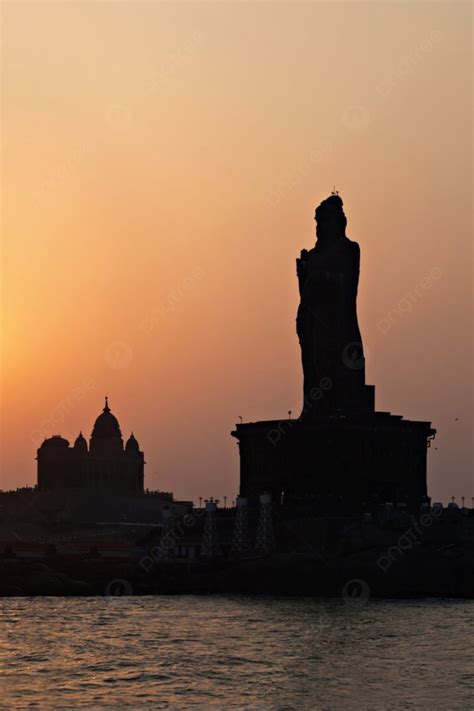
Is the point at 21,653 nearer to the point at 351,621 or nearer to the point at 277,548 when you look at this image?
the point at 351,621

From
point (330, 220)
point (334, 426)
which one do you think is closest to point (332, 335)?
point (334, 426)

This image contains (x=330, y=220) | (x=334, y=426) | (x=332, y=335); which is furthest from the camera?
(x=330, y=220)

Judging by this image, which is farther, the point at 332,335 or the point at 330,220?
the point at 330,220

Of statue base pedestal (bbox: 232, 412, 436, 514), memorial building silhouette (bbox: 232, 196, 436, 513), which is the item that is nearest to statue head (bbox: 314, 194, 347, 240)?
memorial building silhouette (bbox: 232, 196, 436, 513)

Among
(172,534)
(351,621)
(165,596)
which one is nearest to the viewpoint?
(351,621)

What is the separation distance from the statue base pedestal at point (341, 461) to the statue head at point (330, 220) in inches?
691

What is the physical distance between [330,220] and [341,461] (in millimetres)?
23151

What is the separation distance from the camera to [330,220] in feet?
463

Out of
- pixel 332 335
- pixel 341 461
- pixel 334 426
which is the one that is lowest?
pixel 341 461

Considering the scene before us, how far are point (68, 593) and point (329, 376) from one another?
35.8 metres

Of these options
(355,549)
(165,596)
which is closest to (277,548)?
(355,549)

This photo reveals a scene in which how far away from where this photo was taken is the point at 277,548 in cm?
12244

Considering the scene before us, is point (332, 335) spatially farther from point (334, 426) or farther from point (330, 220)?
point (330, 220)

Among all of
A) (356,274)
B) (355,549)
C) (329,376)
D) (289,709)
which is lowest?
(289,709)
